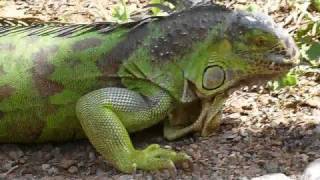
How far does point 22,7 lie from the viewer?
Result: 7305mm

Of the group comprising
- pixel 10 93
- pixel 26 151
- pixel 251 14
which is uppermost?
pixel 251 14

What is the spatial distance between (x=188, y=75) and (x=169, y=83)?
0.12m

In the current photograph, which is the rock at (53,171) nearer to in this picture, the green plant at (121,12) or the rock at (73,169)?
the rock at (73,169)

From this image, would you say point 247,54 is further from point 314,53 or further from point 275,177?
point 275,177

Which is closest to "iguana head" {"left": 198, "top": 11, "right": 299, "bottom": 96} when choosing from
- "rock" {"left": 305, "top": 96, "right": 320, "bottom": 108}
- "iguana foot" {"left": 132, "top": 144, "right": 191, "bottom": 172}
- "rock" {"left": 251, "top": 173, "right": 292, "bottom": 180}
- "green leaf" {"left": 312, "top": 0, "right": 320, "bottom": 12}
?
"iguana foot" {"left": 132, "top": 144, "right": 191, "bottom": 172}

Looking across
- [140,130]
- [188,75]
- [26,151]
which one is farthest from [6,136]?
[188,75]

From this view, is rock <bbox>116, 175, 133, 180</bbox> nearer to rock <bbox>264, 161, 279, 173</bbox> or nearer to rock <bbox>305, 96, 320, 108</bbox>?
rock <bbox>264, 161, 279, 173</bbox>

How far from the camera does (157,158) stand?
15.8 ft

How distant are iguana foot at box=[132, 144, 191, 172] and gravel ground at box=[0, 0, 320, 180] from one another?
0.13 feet

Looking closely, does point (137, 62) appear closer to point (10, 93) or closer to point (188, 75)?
point (188, 75)

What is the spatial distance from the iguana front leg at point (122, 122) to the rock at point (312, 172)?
68cm

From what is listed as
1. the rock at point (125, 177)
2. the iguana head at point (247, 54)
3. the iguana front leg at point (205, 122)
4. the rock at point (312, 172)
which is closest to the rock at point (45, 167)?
the rock at point (125, 177)

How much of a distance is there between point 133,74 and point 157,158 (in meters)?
0.57

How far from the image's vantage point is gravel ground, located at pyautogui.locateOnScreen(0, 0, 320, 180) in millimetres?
4855
